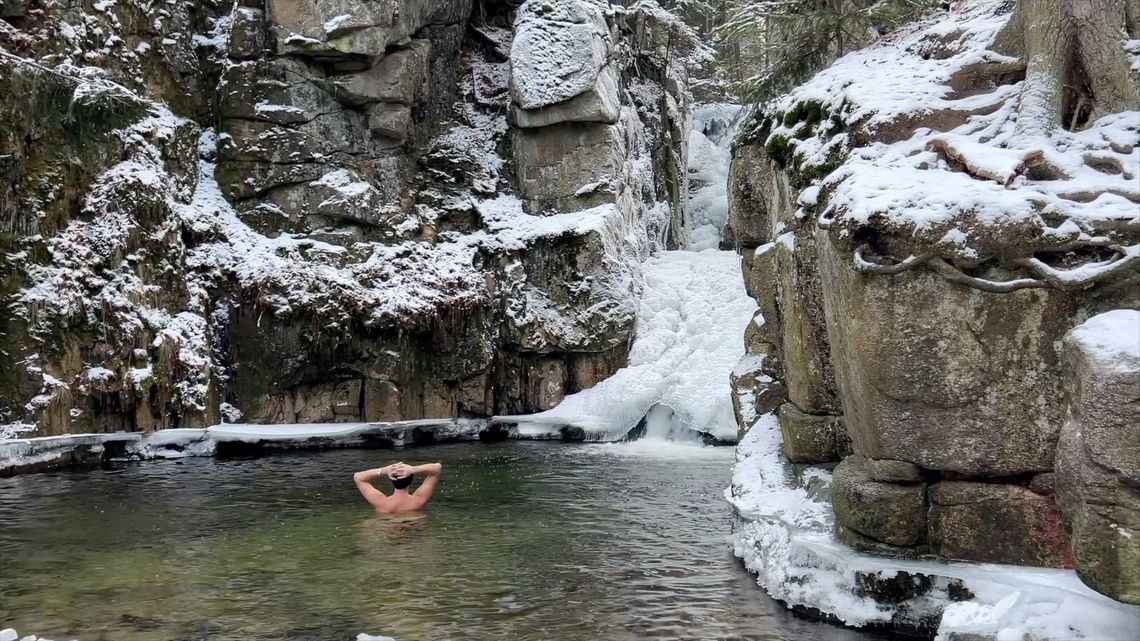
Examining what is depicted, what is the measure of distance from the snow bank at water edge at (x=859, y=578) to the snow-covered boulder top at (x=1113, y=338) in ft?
4.45

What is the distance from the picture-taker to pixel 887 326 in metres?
5.79

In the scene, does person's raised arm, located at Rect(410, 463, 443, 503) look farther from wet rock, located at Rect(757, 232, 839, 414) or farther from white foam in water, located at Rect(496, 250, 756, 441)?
white foam in water, located at Rect(496, 250, 756, 441)

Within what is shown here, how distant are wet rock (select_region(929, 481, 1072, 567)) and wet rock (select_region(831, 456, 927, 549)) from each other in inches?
3.7

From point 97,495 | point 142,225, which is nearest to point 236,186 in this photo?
point 142,225

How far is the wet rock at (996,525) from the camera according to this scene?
5.57 meters

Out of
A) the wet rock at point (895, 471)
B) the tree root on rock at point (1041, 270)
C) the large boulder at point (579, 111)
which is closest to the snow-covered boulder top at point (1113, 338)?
the tree root on rock at point (1041, 270)

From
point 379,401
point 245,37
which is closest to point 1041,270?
point 379,401

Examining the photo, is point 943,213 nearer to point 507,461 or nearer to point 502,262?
point 507,461

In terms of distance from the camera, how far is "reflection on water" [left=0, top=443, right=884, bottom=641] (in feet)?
20.5

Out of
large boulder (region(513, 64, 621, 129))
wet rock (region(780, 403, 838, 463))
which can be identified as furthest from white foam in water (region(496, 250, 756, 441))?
wet rock (region(780, 403, 838, 463))

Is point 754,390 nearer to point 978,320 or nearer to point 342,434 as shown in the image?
point 978,320

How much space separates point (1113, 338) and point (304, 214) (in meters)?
14.7

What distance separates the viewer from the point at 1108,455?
14.6 feet

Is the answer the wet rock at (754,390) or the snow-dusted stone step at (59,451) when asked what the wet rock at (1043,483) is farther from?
the snow-dusted stone step at (59,451)
